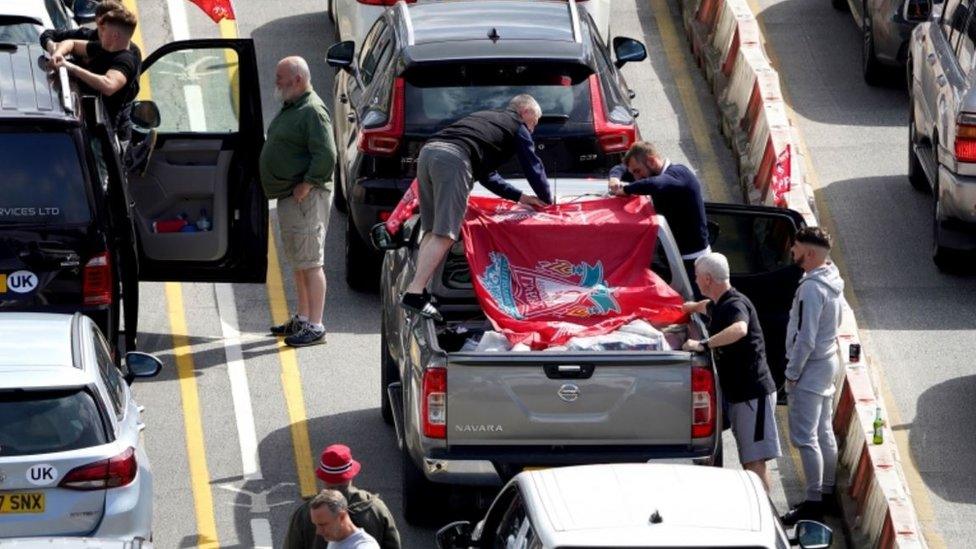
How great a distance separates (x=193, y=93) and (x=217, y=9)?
3.02ft

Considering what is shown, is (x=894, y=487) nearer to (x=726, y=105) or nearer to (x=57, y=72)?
(x=57, y=72)

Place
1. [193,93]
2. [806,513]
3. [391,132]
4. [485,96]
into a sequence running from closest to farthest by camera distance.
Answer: [806,513] → [485,96] → [391,132] → [193,93]

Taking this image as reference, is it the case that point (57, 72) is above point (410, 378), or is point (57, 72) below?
above

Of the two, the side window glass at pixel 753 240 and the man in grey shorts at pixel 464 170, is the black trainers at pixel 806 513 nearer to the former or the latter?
the side window glass at pixel 753 240

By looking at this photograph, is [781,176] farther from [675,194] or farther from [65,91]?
[65,91]

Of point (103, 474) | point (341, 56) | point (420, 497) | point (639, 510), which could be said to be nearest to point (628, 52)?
point (341, 56)

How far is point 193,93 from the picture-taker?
20.8 meters

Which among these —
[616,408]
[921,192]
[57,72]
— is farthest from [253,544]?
[921,192]

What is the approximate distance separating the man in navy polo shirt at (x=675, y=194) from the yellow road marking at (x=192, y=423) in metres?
3.14

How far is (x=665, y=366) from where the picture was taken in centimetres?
1197

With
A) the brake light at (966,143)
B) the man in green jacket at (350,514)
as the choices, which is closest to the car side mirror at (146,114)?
the man in green jacket at (350,514)

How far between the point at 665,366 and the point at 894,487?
1.58 m

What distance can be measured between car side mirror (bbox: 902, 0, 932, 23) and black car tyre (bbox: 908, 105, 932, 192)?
0.68 meters

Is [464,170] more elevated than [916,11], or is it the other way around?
[464,170]
